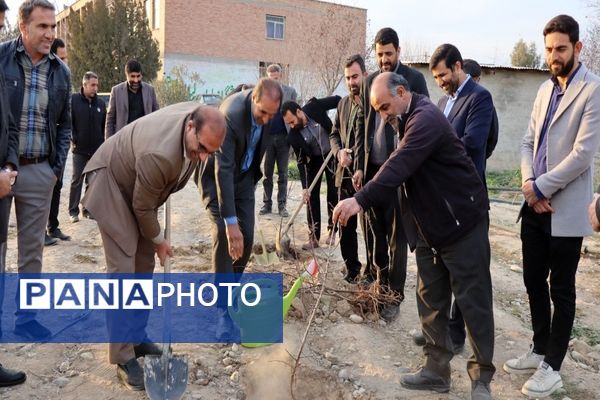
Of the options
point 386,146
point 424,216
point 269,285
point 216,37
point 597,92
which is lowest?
point 269,285

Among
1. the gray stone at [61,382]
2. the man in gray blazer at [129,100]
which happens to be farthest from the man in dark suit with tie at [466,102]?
the man in gray blazer at [129,100]

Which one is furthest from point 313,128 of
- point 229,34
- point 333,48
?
point 229,34

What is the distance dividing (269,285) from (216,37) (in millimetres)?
28192

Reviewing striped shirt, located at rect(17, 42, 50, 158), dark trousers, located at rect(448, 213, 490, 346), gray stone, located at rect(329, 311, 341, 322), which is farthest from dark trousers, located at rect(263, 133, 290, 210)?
striped shirt, located at rect(17, 42, 50, 158)

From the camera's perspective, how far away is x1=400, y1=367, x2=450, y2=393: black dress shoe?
10.8ft

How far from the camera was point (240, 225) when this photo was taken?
3984 mm

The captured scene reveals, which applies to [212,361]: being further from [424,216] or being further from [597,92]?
[597,92]

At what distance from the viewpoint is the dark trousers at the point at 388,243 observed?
13.4 ft

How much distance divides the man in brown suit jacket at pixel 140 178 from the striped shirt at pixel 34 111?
2.25 feet

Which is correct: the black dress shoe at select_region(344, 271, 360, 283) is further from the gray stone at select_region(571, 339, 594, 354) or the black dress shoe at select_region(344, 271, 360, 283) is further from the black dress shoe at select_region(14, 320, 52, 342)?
the black dress shoe at select_region(14, 320, 52, 342)

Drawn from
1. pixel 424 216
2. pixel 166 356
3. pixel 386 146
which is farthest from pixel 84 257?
pixel 424 216

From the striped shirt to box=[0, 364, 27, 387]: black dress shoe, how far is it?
4.29ft

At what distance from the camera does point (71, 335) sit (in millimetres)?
3771

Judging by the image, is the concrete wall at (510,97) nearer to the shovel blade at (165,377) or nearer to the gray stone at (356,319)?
the gray stone at (356,319)
